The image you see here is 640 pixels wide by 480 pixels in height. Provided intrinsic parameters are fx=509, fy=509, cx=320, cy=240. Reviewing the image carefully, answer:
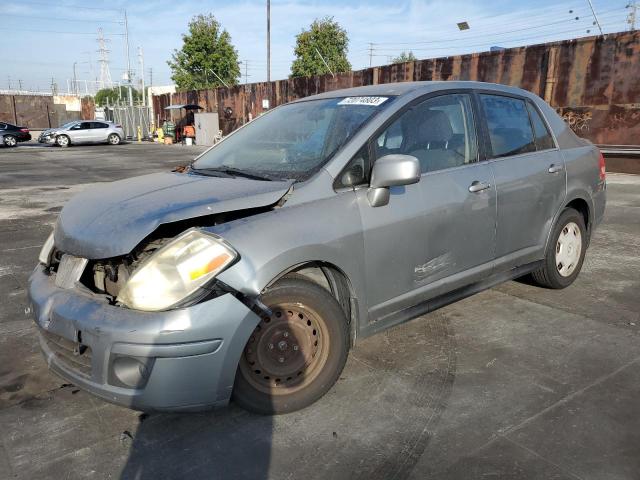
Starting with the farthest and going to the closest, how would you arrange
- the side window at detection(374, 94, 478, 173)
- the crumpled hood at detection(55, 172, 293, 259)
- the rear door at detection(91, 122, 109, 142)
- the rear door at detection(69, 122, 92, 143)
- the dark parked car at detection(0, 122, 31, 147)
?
the rear door at detection(91, 122, 109, 142) < the rear door at detection(69, 122, 92, 143) < the dark parked car at detection(0, 122, 31, 147) < the side window at detection(374, 94, 478, 173) < the crumpled hood at detection(55, 172, 293, 259)

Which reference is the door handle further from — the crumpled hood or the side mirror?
the crumpled hood

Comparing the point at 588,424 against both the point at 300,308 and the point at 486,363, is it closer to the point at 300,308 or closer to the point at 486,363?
the point at 486,363

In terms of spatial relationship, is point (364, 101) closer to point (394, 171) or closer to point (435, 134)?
point (435, 134)

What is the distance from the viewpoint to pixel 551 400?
9.05 ft

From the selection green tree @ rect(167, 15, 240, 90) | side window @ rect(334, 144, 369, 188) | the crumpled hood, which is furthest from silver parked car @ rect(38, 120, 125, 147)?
side window @ rect(334, 144, 369, 188)

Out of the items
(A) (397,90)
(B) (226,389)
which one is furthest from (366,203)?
(B) (226,389)

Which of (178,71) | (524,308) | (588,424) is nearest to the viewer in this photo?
(588,424)

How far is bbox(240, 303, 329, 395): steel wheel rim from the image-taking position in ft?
8.19

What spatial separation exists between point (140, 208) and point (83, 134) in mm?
30203

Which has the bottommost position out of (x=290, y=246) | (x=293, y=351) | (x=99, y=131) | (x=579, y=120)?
(x=293, y=351)

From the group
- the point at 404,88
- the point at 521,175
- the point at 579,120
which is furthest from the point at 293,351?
the point at 579,120

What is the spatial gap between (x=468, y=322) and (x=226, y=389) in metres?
2.14

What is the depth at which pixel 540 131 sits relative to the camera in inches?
162

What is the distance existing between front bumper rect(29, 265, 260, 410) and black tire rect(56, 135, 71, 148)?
30.0 metres
